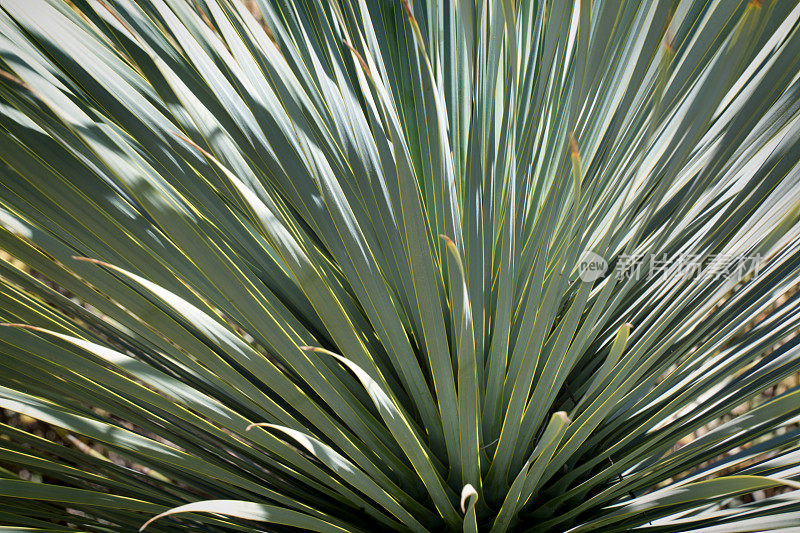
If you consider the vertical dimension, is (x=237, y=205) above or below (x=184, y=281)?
above

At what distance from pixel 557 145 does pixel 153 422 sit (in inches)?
28.2

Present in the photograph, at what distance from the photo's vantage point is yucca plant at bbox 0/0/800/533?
1.63ft

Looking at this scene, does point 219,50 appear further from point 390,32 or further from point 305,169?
point 390,32

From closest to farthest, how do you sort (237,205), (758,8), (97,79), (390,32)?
(758,8)
(97,79)
(237,205)
(390,32)

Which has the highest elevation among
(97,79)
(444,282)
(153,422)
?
(97,79)

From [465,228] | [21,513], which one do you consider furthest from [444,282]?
[21,513]

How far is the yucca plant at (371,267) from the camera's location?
0.50 metres

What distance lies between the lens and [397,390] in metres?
0.73

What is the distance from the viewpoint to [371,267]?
22.9 inches

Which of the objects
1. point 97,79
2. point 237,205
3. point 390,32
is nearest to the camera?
point 97,79

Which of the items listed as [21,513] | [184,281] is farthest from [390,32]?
[21,513]

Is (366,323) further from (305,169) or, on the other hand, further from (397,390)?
(305,169)

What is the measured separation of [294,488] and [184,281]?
1.10ft

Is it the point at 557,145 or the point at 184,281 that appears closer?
the point at 184,281
